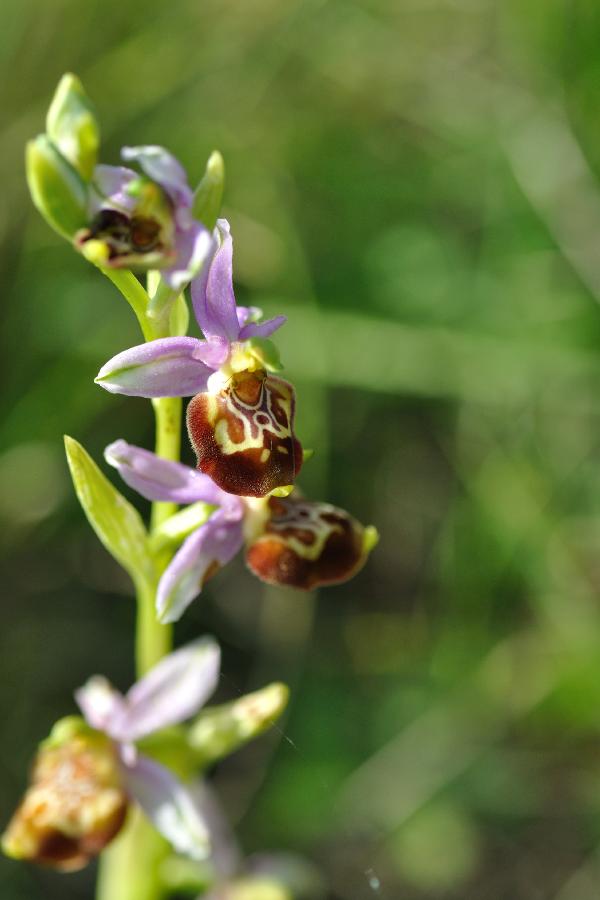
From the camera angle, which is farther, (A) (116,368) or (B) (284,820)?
(B) (284,820)

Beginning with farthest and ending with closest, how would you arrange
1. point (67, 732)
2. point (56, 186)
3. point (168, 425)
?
point (67, 732), point (168, 425), point (56, 186)

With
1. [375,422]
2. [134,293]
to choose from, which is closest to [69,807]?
[134,293]

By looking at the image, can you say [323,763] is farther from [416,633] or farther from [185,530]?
[185,530]

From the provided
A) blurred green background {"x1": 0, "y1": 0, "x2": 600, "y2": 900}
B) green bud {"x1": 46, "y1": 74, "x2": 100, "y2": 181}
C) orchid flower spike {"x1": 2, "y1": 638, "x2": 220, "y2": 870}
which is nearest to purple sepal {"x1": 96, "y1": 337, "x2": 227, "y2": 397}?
green bud {"x1": 46, "y1": 74, "x2": 100, "y2": 181}

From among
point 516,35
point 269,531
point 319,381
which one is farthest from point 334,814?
point 516,35

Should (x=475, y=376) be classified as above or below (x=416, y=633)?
above

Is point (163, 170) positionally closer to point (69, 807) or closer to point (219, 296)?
point (219, 296)

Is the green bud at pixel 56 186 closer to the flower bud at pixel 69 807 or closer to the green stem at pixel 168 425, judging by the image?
the green stem at pixel 168 425
